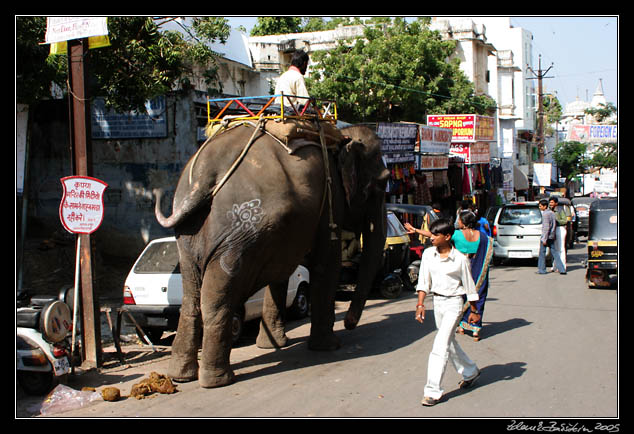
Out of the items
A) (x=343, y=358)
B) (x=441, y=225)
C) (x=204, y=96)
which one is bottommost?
(x=343, y=358)

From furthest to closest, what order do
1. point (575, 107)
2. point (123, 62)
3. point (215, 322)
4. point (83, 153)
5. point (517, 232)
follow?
point (575, 107) → point (517, 232) → point (123, 62) → point (83, 153) → point (215, 322)

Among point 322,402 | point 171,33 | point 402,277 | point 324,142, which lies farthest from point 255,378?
point 171,33

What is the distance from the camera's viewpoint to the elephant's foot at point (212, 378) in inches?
245

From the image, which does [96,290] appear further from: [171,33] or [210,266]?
[171,33]

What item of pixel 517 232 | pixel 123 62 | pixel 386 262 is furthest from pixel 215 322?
pixel 517 232

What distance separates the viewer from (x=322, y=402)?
5.82 metres

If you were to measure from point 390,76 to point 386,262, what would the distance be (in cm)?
1573

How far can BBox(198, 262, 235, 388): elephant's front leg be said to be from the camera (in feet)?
20.3

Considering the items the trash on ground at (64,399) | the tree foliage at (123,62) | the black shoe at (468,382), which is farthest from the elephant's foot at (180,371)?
the tree foliage at (123,62)

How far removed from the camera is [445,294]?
596 centimetres

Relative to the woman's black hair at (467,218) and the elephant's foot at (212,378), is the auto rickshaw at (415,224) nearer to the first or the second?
the woman's black hair at (467,218)

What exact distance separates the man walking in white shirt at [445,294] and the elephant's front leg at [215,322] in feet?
6.10

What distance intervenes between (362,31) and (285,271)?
24478 mm

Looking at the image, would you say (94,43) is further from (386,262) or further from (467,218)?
(386,262)
